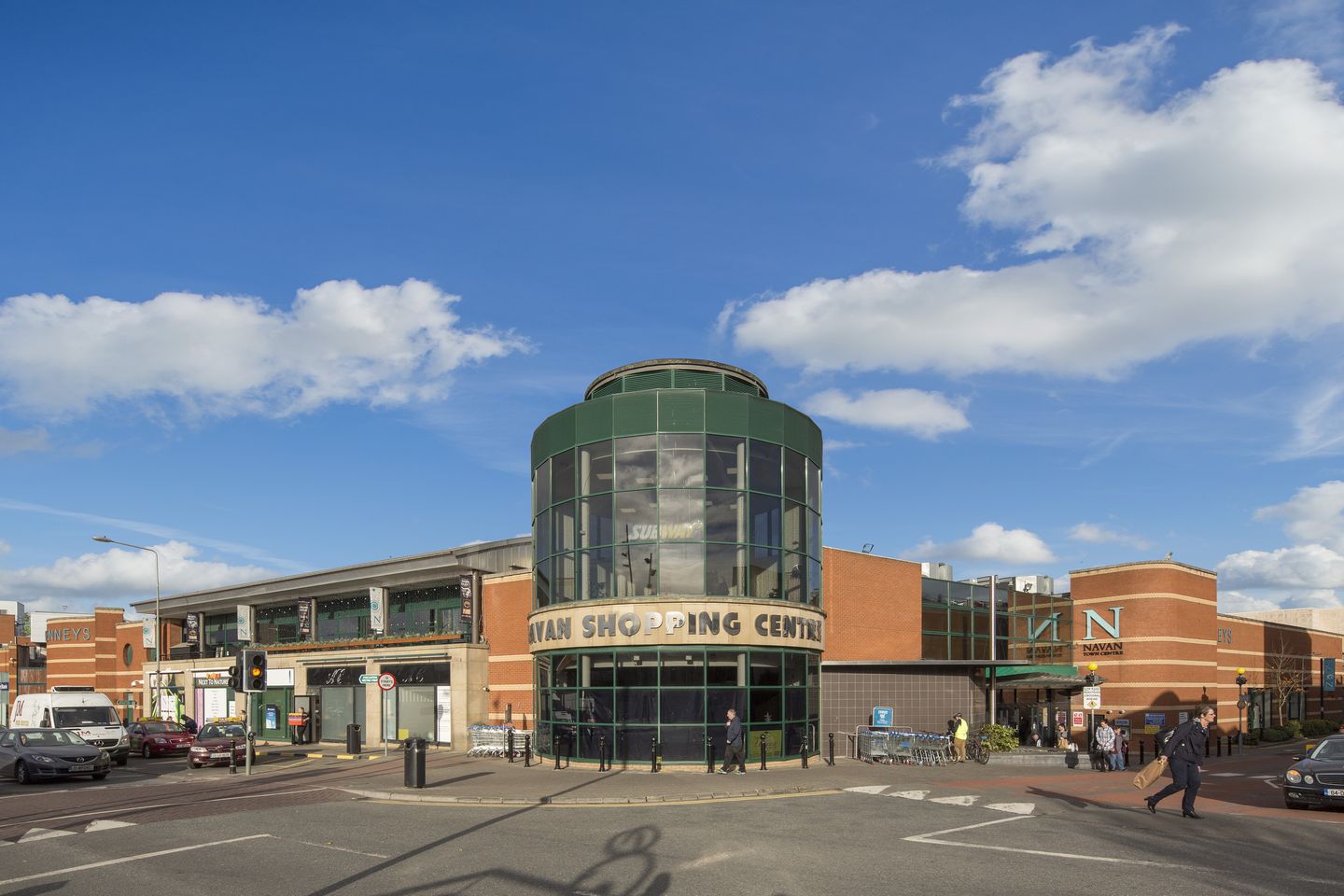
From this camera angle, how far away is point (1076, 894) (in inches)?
504

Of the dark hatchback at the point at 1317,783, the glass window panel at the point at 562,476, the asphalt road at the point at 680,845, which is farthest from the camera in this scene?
the glass window panel at the point at 562,476

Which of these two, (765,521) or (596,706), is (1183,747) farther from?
(596,706)

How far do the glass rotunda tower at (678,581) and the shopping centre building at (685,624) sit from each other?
60 mm

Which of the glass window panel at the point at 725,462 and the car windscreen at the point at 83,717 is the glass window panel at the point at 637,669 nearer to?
the glass window panel at the point at 725,462

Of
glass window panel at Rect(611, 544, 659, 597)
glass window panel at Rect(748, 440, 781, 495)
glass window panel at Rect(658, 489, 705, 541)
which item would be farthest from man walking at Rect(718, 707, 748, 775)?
glass window panel at Rect(748, 440, 781, 495)

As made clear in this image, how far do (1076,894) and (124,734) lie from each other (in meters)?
32.5

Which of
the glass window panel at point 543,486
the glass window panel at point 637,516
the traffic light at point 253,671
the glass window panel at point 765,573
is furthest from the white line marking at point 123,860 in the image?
the glass window panel at point 543,486

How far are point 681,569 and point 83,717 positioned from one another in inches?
881

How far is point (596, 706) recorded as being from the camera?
30031 millimetres

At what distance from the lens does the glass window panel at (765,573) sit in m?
30.6

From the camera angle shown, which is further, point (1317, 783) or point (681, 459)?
point (681, 459)

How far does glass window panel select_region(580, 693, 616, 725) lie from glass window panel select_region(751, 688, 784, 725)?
12.9 feet

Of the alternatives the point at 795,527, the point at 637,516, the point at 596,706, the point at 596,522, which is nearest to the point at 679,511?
the point at 637,516

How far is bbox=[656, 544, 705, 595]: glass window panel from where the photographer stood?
2980 cm
